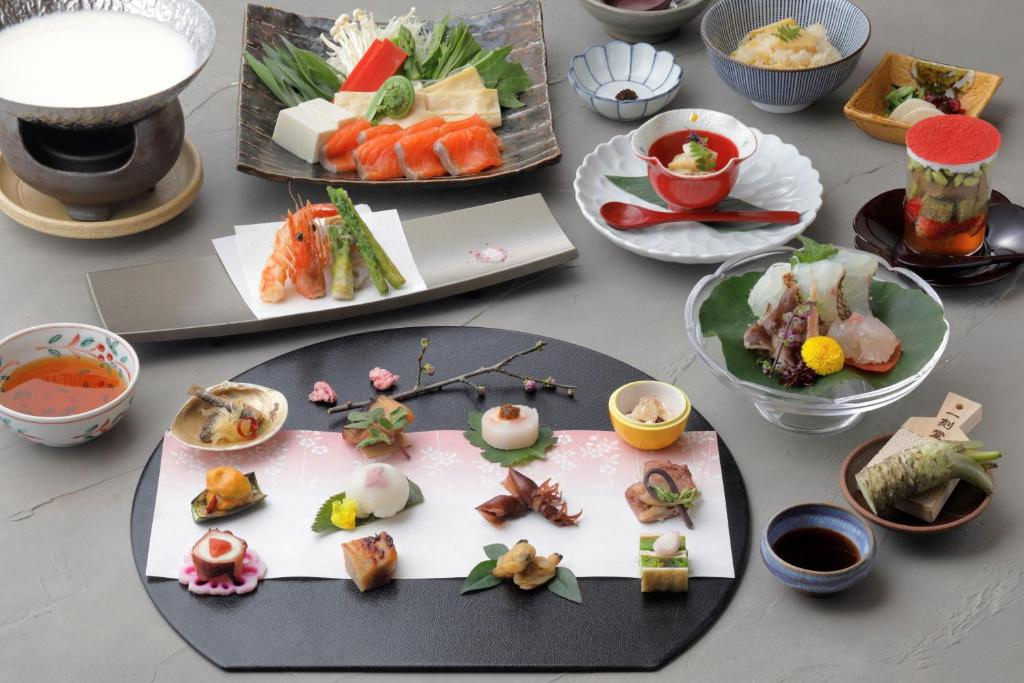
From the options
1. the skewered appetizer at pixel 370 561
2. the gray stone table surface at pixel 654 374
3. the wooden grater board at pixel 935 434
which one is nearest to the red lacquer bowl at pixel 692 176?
the gray stone table surface at pixel 654 374

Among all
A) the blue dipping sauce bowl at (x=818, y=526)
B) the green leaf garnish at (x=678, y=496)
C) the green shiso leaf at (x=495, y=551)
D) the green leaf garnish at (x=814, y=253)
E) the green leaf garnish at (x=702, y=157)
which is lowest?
the green shiso leaf at (x=495, y=551)

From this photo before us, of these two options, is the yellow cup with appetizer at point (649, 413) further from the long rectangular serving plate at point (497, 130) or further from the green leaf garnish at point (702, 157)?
the long rectangular serving plate at point (497, 130)

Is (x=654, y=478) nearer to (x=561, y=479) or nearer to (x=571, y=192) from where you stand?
(x=561, y=479)

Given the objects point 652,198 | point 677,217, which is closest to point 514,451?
point 677,217

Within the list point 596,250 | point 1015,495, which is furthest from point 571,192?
point 1015,495

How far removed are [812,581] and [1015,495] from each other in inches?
23.0

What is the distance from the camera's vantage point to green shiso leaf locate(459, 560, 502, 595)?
2.31 metres

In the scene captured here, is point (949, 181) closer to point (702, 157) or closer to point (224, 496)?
point (702, 157)

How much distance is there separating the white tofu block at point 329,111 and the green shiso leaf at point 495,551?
1.61 meters

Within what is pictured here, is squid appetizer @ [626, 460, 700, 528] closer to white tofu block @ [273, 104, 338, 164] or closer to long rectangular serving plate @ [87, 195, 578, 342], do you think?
long rectangular serving plate @ [87, 195, 578, 342]

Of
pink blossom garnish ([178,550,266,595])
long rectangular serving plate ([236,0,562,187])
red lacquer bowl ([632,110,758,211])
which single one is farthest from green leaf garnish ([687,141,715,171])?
pink blossom garnish ([178,550,266,595])

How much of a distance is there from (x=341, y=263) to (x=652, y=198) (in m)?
0.91

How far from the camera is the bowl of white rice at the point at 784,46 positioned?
364 centimetres

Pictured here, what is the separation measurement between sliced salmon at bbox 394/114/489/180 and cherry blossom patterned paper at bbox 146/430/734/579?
1017 mm
